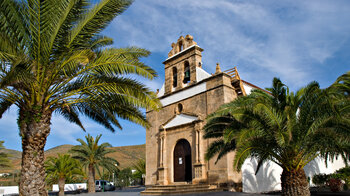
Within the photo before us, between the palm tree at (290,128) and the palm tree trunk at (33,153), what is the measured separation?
582 centimetres

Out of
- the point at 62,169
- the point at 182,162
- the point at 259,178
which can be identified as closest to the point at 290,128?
the point at 259,178

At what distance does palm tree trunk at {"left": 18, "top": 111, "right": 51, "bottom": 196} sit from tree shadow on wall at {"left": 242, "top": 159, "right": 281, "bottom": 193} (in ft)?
36.4

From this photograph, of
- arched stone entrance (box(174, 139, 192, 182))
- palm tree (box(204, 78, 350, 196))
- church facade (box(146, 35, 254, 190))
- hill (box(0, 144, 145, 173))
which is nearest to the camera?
palm tree (box(204, 78, 350, 196))

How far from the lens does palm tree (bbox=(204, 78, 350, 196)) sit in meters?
9.86

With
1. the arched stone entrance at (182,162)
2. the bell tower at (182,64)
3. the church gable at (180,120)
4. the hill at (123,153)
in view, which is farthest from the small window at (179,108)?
the hill at (123,153)

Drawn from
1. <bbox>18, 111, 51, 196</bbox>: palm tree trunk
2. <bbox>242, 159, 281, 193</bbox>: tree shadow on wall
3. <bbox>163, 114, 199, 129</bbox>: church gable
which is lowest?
<bbox>242, 159, 281, 193</bbox>: tree shadow on wall

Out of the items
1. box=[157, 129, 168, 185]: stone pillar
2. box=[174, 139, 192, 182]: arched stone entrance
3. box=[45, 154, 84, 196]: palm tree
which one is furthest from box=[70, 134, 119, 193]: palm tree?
box=[174, 139, 192, 182]: arched stone entrance

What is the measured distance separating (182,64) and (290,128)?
1103 centimetres

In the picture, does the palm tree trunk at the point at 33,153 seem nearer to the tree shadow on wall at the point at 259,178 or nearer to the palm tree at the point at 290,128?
the palm tree at the point at 290,128

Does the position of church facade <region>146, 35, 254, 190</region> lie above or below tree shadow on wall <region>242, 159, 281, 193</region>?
above

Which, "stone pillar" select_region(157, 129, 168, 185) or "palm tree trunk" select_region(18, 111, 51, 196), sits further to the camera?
"stone pillar" select_region(157, 129, 168, 185)

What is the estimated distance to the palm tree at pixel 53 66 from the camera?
716 cm

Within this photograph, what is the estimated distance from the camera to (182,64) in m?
20.1

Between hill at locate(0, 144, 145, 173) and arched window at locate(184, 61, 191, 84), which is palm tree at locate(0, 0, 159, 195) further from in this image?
hill at locate(0, 144, 145, 173)
